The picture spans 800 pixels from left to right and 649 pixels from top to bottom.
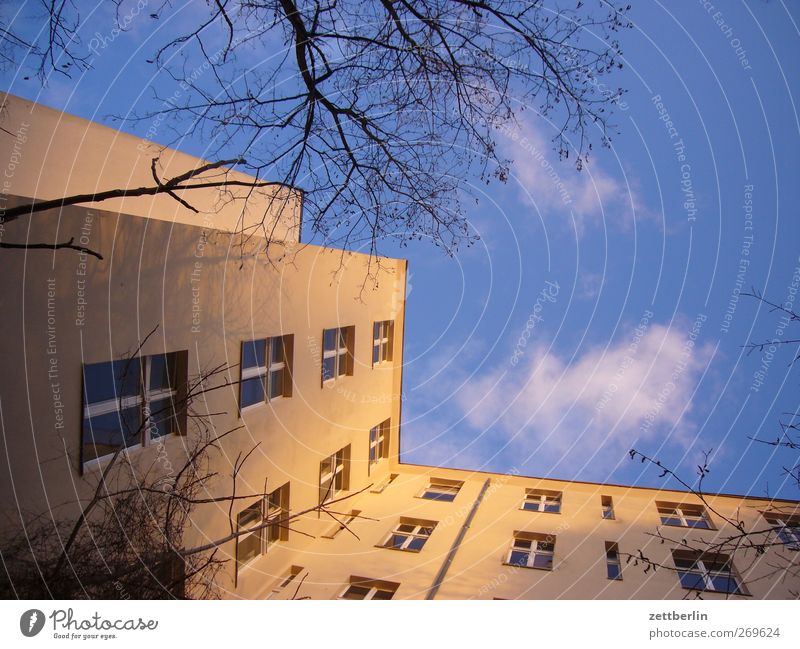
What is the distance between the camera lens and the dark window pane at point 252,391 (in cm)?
425

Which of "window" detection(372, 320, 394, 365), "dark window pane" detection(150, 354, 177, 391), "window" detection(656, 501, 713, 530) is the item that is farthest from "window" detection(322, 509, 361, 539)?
"window" detection(656, 501, 713, 530)

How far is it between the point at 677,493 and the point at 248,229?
4.06 m

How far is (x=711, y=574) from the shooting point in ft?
10.5

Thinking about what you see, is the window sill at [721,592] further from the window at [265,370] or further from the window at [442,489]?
the window at [265,370]

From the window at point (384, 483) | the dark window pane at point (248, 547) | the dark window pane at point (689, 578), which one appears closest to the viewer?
the dark window pane at point (689, 578)

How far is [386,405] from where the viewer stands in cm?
605

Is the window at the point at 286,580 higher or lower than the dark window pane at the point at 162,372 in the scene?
lower

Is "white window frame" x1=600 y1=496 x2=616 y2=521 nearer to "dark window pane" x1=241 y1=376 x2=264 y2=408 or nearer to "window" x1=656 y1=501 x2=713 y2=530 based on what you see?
"window" x1=656 y1=501 x2=713 y2=530

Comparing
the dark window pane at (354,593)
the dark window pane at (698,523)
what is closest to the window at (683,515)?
the dark window pane at (698,523)

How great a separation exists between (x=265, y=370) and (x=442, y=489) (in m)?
1.97

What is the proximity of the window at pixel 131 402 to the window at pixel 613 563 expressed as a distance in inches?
117

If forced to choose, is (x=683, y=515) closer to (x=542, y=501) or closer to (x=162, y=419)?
(x=542, y=501)

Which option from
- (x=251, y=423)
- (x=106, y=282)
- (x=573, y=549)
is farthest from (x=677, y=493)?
(x=106, y=282)
